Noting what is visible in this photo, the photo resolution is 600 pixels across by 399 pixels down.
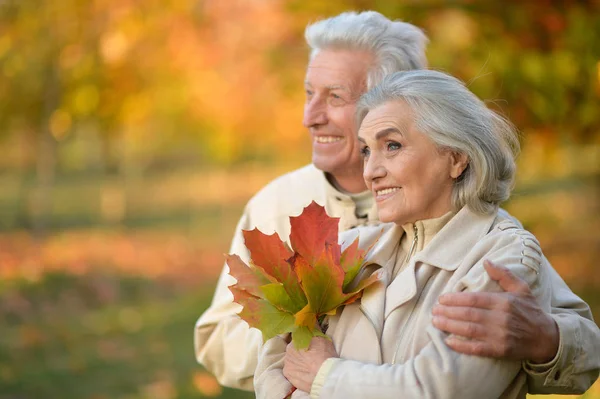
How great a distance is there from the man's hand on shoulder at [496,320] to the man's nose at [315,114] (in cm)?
133

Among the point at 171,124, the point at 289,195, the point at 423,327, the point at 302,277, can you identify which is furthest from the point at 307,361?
the point at 171,124

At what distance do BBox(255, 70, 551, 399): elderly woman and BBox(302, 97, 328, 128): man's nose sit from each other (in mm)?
786

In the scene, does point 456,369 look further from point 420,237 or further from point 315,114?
point 315,114

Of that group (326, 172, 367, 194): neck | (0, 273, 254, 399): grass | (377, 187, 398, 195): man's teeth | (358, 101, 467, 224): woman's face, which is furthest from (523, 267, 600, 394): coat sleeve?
(0, 273, 254, 399): grass

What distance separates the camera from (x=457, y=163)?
9.17 feet

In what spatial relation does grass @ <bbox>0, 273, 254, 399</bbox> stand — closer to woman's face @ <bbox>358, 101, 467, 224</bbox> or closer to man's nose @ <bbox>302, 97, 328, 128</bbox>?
man's nose @ <bbox>302, 97, 328, 128</bbox>

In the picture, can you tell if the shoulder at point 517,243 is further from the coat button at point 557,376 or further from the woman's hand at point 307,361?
the woman's hand at point 307,361

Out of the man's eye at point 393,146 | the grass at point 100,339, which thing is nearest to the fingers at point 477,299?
the man's eye at point 393,146

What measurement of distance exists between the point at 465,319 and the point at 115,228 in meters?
13.8

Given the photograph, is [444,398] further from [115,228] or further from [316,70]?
[115,228]

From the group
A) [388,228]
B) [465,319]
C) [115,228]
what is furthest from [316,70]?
[115,228]

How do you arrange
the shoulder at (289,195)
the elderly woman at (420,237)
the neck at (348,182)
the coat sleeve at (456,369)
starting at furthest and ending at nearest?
the shoulder at (289,195)
the neck at (348,182)
the elderly woman at (420,237)
the coat sleeve at (456,369)

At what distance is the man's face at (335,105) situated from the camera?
3.67m

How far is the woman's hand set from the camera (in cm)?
270
